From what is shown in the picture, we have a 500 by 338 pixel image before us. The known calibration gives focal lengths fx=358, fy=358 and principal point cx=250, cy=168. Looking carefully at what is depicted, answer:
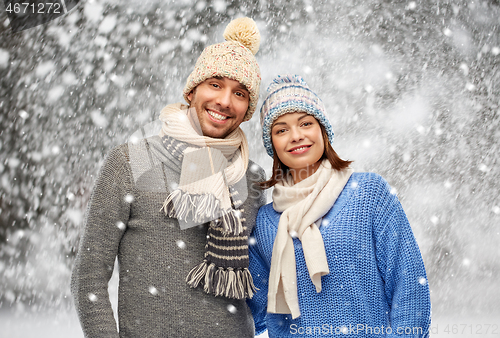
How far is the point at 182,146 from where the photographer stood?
138cm

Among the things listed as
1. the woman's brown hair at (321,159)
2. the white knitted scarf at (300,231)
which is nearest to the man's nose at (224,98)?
the woman's brown hair at (321,159)

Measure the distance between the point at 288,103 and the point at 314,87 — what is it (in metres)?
3.51

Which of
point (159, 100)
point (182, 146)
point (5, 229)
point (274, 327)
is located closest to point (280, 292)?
point (274, 327)

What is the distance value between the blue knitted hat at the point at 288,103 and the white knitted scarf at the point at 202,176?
0.17m

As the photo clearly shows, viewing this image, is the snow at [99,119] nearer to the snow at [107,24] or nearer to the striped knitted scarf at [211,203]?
the snow at [107,24]

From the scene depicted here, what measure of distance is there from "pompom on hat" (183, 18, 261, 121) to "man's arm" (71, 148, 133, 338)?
0.50 meters

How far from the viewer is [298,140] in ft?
4.80

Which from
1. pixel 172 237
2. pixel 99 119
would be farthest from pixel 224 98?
pixel 99 119

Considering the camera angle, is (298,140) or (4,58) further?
(4,58)

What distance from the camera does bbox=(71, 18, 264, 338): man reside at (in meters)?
1.22

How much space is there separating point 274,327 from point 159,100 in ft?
11.1

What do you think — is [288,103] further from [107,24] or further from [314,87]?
[314,87]

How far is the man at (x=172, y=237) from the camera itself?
1221 mm

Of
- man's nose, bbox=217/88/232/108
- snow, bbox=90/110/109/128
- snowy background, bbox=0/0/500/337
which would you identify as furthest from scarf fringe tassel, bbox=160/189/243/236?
snow, bbox=90/110/109/128
